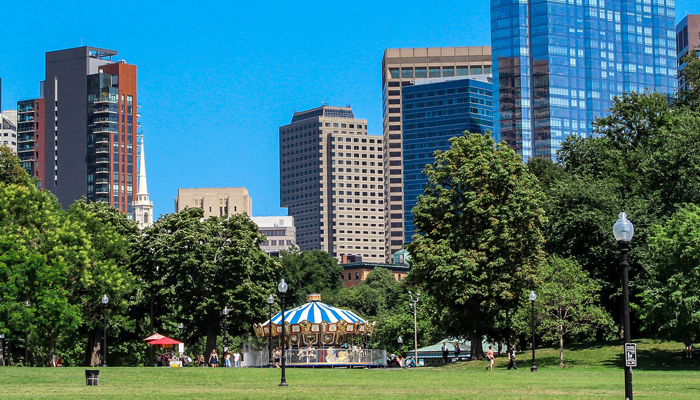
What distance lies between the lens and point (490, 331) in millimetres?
66750

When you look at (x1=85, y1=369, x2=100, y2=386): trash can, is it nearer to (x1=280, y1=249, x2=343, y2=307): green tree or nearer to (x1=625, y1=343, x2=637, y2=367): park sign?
(x1=625, y1=343, x2=637, y2=367): park sign

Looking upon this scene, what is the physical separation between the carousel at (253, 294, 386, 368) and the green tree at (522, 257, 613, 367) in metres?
12.3

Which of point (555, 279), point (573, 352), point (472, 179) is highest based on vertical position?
point (472, 179)

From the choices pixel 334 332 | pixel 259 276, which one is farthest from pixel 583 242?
pixel 259 276

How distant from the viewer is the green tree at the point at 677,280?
5028 cm

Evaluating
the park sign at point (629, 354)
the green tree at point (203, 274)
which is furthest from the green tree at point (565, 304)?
the park sign at point (629, 354)

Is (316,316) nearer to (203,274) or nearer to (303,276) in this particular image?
(203,274)

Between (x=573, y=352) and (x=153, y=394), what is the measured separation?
1509 inches

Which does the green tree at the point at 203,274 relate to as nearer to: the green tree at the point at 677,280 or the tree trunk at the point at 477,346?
the tree trunk at the point at 477,346

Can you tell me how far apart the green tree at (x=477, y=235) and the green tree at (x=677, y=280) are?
878 cm

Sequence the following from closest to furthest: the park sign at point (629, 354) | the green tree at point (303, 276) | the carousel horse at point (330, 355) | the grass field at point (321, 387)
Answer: the park sign at point (629, 354)
the grass field at point (321, 387)
the carousel horse at point (330, 355)
the green tree at point (303, 276)

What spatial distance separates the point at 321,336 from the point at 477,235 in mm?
12963

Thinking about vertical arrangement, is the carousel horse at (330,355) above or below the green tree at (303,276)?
below

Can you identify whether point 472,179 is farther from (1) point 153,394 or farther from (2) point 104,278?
(1) point 153,394
